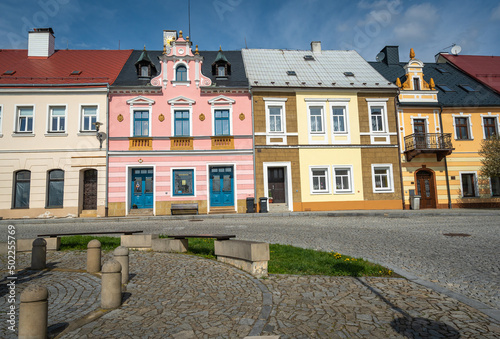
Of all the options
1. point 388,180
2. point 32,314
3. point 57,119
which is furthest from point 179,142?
point 32,314

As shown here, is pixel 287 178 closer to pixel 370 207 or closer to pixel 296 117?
pixel 296 117

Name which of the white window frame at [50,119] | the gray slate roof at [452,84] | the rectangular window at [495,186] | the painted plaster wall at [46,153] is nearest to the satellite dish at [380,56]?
the gray slate roof at [452,84]

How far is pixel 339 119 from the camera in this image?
21.6 m

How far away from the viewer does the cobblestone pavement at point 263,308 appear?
3.24m

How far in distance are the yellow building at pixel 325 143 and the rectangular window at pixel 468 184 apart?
4958 mm

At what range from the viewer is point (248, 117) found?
68.0 feet

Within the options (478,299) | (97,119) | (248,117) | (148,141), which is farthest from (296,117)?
(478,299)

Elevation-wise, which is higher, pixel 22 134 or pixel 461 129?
pixel 461 129

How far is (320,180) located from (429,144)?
7.87 metres

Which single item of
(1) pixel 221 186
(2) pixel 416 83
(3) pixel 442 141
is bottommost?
(1) pixel 221 186

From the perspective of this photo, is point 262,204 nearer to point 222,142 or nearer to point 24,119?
point 222,142

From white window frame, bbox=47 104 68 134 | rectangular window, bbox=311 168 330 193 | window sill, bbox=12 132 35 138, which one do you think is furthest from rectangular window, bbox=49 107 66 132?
rectangular window, bbox=311 168 330 193

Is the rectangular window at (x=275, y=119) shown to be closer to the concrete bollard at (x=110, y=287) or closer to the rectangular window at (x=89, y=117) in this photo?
the rectangular window at (x=89, y=117)

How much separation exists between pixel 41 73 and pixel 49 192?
8225mm
